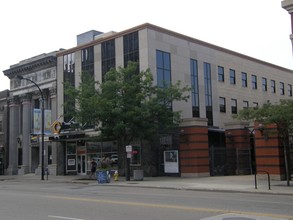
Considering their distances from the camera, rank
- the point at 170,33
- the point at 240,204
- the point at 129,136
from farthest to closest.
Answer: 1. the point at 170,33
2. the point at 129,136
3. the point at 240,204

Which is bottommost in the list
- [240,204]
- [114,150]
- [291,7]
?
[240,204]

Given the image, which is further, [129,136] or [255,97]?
[255,97]

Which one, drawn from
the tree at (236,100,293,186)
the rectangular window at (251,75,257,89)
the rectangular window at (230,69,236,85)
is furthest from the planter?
the rectangular window at (251,75,257,89)

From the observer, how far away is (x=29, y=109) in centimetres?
4678

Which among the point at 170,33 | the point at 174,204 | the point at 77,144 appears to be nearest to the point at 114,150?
the point at 77,144

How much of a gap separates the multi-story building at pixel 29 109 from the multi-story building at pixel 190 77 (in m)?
1.59

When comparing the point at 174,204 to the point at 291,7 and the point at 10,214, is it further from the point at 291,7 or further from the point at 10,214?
the point at 291,7

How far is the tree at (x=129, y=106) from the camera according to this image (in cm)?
2845

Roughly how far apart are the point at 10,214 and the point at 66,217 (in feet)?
6.17

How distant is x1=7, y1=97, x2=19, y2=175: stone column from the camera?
4750cm

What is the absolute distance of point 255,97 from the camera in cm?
4750

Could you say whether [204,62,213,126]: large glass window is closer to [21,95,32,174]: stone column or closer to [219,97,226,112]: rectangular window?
[219,97,226,112]: rectangular window

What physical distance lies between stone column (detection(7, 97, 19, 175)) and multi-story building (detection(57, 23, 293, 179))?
8.18 m

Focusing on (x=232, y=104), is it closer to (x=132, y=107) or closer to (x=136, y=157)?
(x=136, y=157)
